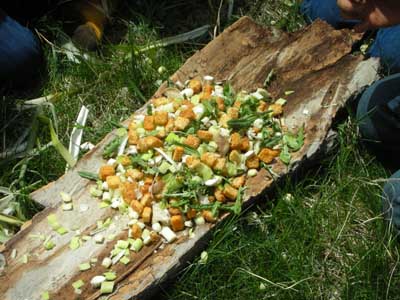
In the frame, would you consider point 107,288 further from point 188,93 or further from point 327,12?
point 327,12

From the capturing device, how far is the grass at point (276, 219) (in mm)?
1807

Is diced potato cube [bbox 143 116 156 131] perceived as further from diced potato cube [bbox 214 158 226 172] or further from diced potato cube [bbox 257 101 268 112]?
diced potato cube [bbox 257 101 268 112]

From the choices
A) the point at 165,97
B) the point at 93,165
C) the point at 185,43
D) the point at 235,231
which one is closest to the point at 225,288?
the point at 235,231

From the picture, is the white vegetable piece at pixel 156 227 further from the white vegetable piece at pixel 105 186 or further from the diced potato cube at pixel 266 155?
the diced potato cube at pixel 266 155

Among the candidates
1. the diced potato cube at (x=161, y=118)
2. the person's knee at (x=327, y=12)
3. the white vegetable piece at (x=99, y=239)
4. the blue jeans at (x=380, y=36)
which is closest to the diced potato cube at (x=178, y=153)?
the diced potato cube at (x=161, y=118)

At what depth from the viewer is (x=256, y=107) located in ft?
6.72

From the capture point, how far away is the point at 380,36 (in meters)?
2.31

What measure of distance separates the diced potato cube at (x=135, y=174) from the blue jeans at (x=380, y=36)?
3.55 feet

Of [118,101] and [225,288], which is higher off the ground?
[118,101]

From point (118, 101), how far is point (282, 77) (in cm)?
69

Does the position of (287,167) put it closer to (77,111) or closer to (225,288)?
(225,288)

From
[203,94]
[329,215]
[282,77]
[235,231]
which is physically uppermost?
[203,94]

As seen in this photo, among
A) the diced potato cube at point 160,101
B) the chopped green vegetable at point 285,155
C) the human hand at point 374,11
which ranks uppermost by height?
the human hand at point 374,11

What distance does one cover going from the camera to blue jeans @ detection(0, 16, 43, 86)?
2436 mm
